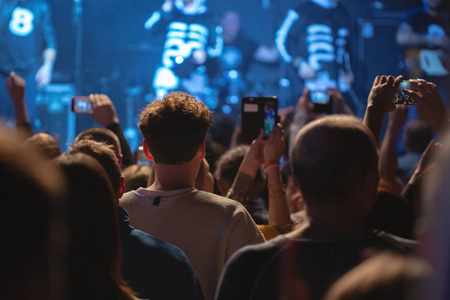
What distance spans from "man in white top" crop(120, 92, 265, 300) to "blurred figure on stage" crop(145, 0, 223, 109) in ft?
21.1

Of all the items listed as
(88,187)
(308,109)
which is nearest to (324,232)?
(88,187)

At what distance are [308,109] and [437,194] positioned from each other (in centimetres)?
309

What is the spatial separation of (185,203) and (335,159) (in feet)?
1.91

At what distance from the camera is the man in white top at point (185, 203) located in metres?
1.45

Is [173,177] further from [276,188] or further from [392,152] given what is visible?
[392,152]

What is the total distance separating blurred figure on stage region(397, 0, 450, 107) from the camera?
26.0 feet

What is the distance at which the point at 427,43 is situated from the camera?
7988mm

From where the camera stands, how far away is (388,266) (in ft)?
2.22

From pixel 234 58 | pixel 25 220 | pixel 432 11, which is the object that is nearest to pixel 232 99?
pixel 234 58

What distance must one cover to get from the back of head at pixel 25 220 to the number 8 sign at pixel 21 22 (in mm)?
7793

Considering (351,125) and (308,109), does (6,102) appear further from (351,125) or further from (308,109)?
(351,125)

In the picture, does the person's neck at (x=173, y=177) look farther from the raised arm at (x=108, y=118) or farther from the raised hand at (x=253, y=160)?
the raised arm at (x=108, y=118)

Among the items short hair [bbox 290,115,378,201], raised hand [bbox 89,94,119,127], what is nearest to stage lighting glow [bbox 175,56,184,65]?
raised hand [bbox 89,94,119,127]

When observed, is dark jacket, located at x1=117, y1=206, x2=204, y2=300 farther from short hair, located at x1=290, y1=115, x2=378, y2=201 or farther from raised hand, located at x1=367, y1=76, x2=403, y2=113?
raised hand, located at x1=367, y1=76, x2=403, y2=113
